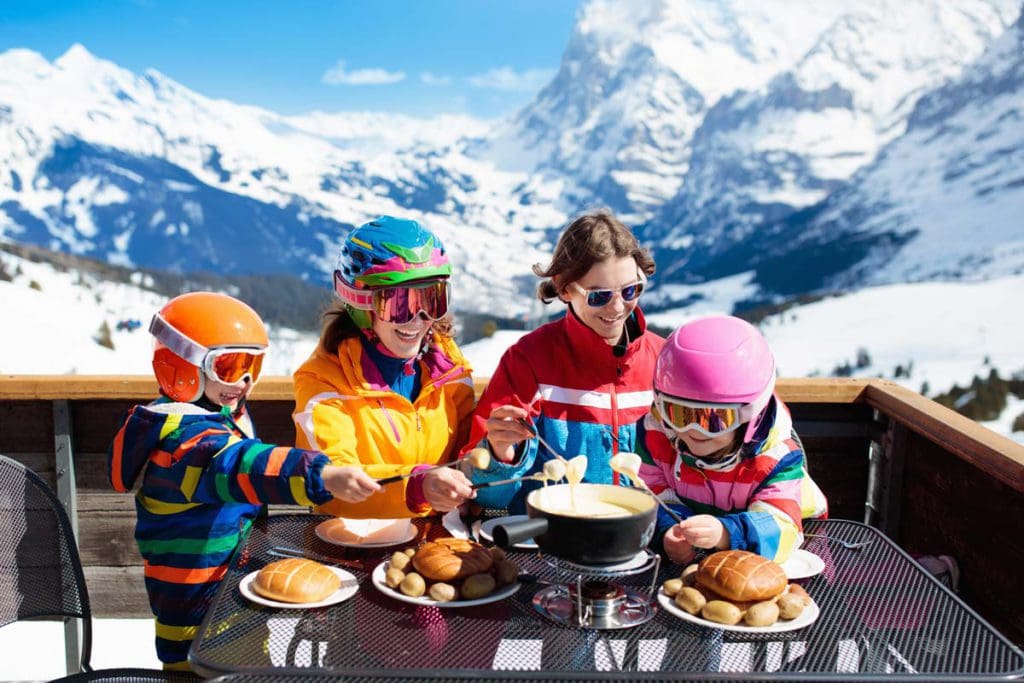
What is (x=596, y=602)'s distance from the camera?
1.84 m

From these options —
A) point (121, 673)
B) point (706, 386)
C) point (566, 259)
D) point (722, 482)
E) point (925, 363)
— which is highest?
point (566, 259)

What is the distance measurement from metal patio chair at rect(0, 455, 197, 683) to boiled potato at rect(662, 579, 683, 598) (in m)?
1.44

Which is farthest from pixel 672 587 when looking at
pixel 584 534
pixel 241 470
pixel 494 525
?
pixel 241 470

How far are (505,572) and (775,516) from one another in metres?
0.64

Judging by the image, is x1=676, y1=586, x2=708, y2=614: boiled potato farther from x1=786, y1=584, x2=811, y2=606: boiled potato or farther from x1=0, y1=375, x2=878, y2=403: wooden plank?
x1=0, y1=375, x2=878, y2=403: wooden plank

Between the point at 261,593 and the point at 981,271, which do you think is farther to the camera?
the point at 981,271

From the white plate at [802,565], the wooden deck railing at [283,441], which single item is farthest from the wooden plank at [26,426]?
the white plate at [802,565]

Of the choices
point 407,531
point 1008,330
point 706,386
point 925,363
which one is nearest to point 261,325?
point 407,531

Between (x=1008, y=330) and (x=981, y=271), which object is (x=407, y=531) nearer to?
(x=1008, y=330)

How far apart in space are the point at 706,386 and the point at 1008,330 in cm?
11874

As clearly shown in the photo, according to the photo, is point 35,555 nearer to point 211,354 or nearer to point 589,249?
point 211,354

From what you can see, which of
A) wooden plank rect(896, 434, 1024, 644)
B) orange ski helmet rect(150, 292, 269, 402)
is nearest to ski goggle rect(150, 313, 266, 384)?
orange ski helmet rect(150, 292, 269, 402)

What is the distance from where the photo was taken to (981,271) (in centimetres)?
14700

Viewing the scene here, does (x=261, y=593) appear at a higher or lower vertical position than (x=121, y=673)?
higher
